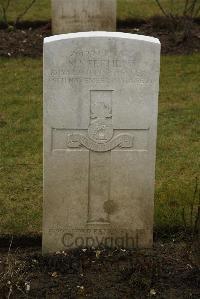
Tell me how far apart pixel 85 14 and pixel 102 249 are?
6.17m

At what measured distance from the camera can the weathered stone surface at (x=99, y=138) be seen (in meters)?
4.64

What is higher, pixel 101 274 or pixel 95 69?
pixel 95 69

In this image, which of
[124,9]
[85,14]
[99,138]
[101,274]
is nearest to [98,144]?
[99,138]

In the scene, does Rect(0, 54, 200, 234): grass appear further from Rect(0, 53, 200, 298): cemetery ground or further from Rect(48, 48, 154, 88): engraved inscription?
Rect(48, 48, 154, 88): engraved inscription

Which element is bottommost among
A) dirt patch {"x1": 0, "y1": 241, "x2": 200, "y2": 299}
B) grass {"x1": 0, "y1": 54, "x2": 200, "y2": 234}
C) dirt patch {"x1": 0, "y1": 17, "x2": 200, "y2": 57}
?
dirt patch {"x1": 0, "y1": 241, "x2": 200, "y2": 299}

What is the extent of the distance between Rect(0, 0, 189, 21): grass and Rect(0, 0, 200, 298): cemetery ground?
7.50 ft

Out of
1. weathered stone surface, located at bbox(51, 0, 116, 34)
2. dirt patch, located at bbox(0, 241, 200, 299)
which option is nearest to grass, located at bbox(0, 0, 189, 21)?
weathered stone surface, located at bbox(51, 0, 116, 34)

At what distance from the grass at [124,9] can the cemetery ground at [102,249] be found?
2287 millimetres

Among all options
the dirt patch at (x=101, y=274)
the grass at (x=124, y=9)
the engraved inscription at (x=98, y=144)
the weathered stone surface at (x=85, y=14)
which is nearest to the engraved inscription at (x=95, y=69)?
the engraved inscription at (x=98, y=144)

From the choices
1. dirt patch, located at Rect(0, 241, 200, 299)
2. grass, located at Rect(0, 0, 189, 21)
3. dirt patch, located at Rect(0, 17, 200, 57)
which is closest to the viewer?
dirt patch, located at Rect(0, 241, 200, 299)

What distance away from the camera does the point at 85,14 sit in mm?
10523

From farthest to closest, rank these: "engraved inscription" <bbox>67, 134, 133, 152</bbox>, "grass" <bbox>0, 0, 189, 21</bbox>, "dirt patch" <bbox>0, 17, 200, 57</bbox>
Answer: "grass" <bbox>0, 0, 189, 21</bbox>, "dirt patch" <bbox>0, 17, 200, 57</bbox>, "engraved inscription" <bbox>67, 134, 133, 152</bbox>

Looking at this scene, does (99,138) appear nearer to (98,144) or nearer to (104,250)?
(98,144)

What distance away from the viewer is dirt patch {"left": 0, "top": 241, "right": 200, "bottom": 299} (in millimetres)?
4512
